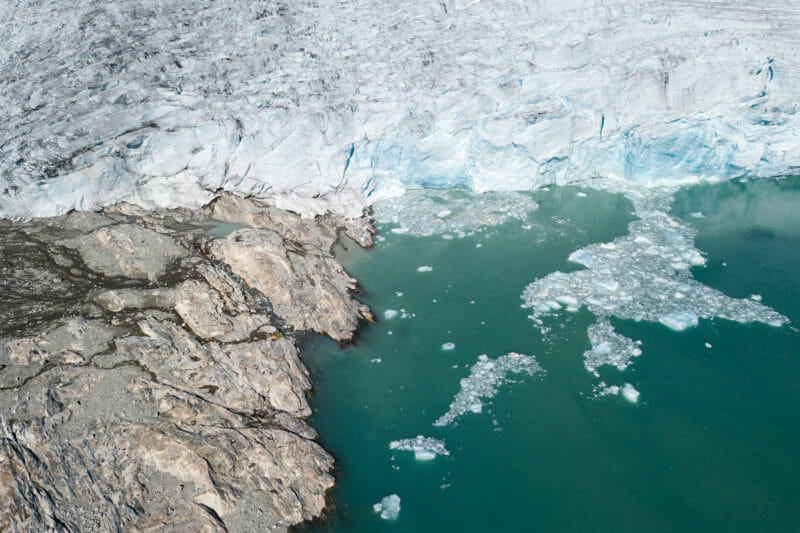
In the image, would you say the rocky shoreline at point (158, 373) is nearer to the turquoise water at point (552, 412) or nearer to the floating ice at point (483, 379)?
the turquoise water at point (552, 412)

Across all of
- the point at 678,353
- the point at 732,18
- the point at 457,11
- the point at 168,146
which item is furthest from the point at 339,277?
the point at 732,18

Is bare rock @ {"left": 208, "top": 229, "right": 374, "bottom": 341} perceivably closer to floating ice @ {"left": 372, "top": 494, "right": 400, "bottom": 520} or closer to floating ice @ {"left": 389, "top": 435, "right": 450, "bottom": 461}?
floating ice @ {"left": 389, "top": 435, "right": 450, "bottom": 461}

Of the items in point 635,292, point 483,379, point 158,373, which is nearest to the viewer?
point 158,373

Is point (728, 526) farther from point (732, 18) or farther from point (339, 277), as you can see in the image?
point (732, 18)

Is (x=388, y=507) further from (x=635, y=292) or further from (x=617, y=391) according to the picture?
(x=635, y=292)

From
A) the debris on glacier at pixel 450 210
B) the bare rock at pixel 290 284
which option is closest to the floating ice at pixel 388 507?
the bare rock at pixel 290 284

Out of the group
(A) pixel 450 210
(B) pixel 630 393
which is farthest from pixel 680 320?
(A) pixel 450 210
